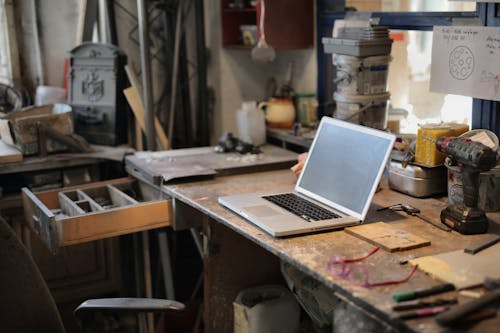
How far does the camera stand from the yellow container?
2.25m

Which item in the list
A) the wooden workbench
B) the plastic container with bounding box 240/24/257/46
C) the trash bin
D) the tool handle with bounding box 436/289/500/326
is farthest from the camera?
the plastic container with bounding box 240/24/257/46

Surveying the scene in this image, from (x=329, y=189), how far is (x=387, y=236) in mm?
349

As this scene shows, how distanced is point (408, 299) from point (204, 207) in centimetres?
95

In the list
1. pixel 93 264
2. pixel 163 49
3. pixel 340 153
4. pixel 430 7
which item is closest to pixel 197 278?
pixel 93 264

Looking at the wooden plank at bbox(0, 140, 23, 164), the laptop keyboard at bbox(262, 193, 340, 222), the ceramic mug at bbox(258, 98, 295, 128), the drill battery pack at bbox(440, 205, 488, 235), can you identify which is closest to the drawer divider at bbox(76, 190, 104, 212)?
the wooden plank at bbox(0, 140, 23, 164)

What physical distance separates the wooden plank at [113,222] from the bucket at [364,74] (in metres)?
0.86

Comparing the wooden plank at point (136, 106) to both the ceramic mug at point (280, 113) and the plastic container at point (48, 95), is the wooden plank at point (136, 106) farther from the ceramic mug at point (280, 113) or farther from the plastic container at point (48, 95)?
the ceramic mug at point (280, 113)

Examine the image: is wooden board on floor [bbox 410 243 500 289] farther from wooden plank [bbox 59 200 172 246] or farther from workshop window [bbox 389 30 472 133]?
wooden plank [bbox 59 200 172 246]

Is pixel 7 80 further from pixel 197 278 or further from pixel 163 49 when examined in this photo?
pixel 197 278

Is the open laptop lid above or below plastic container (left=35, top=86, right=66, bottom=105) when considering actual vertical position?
below

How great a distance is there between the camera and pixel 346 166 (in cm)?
216

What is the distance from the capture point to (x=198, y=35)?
3588 millimetres

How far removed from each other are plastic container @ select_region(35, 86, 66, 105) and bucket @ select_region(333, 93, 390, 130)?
1.56 m

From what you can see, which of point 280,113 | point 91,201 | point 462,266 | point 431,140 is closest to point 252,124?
point 280,113
